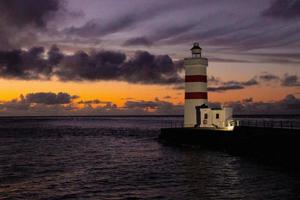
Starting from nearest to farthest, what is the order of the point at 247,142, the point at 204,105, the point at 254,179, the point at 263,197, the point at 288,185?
the point at 263,197 → the point at 288,185 → the point at 254,179 → the point at 247,142 → the point at 204,105

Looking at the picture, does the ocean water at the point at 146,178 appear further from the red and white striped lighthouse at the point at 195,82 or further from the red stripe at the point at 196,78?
the red stripe at the point at 196,78

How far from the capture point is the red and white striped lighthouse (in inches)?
1751

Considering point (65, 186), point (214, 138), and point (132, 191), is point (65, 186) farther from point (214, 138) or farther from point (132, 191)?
point (214, 138)

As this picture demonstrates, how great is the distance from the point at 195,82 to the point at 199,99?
2098 millimetres

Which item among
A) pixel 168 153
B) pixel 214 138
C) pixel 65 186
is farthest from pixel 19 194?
pixel 214 138

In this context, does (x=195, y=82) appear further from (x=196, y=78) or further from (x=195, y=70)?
(x=195, y=70)

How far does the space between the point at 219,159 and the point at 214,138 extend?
8022 mm

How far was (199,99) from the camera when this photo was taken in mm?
45031

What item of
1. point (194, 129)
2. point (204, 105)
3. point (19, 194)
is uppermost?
point (204, 105)

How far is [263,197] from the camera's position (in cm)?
1902

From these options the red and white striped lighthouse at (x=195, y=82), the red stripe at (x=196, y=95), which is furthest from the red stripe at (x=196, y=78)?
the red stripe at (x=196, y=95)

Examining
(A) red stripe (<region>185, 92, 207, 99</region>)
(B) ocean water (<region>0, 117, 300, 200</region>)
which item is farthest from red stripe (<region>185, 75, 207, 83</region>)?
(B) ocean water (<region>0, 117, 300, 200</region>)

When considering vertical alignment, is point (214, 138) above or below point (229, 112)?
below

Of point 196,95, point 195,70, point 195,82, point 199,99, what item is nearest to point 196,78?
point 195,82
